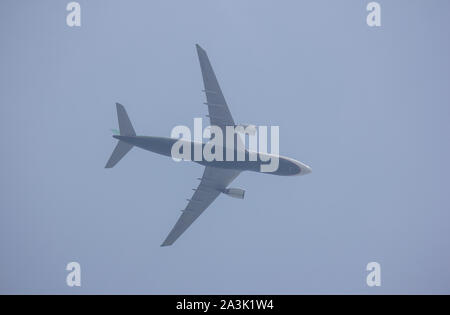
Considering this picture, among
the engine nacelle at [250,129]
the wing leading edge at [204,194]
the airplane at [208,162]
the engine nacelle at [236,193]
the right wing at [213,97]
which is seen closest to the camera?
the right wing at [213,97]

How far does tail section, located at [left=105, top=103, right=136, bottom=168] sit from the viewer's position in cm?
6544

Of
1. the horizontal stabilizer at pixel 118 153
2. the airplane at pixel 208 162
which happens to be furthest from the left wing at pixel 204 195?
the horizontal stabilizer at pixel 118 153

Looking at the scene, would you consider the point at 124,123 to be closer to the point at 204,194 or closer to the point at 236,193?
the point at 204,194

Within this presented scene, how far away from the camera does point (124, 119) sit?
65.6m

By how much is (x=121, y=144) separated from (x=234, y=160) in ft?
40.0

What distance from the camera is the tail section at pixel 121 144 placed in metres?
65.4

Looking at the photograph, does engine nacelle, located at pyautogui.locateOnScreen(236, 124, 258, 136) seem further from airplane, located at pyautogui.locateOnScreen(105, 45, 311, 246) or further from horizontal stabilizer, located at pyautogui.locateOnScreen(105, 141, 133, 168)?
horizontal stabilizer, located at pyautogui.locateOnScreen(105, 141, 133, 168)

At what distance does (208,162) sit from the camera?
66.7 m

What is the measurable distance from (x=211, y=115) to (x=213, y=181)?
9.04m

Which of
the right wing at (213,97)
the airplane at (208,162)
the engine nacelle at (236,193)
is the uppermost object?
the right wing at (213,97)

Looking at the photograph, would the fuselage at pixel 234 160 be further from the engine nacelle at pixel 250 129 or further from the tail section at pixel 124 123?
the engine nacelle at pixel 250 129

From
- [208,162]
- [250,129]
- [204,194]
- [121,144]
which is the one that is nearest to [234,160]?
[208,162]

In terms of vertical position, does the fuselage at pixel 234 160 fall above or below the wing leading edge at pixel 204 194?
above

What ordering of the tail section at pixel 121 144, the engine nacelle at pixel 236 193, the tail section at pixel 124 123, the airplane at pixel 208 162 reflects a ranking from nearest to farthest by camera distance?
the airplane at pixel 208 162 → the tail section at pixel 124 123 → the tail section at pixel 121 144 → the engine nacelle at pixel 236 193
